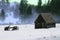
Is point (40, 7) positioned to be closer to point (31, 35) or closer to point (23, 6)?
point (23, 6)

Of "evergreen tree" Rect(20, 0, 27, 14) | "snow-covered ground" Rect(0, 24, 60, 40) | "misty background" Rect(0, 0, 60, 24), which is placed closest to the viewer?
"snow-covered ground" Rect(0, 24, 60, 40)

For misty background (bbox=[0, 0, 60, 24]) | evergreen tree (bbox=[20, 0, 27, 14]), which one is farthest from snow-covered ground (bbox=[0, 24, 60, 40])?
evergreen tree (bbox=[20, 0, 27, 14])

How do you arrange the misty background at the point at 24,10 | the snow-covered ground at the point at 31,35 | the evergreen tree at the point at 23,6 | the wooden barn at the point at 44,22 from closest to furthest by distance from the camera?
the snow-covered ground at the point at 31,35 → the wooden barn at the point at 44,22 → the misty background at the point at 24,10 → the evergreen tree at the point at 23,6

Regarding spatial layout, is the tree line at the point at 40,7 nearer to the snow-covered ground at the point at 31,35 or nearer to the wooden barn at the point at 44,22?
the wooden barn at the point at 44,22

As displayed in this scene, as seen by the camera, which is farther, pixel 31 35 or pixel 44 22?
pixel 44 22

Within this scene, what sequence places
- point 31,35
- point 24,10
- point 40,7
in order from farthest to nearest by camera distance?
point 24,10 < point 40,7 < point 31,35

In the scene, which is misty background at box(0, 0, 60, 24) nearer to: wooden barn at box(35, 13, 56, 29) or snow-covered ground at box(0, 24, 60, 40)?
wooden barn at box(35, 13, 56, 29)

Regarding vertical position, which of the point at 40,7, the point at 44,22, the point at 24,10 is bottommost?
the point at 44,22

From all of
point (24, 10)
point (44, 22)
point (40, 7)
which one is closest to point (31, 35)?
point (44, 22)

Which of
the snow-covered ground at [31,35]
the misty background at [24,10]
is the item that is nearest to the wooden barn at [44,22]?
the misty background at [24,10]

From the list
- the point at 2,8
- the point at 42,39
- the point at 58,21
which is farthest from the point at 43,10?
the point at 42,39

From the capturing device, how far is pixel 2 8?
6.59 metres

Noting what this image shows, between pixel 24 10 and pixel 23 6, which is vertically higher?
pixel 23 6

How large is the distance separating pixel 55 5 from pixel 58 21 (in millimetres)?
615
